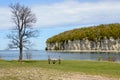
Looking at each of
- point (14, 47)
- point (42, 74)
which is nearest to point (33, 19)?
point (14, 47)

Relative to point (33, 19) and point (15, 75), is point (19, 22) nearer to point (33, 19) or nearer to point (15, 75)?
point (33, 19)

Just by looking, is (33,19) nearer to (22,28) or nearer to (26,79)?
(22,28)

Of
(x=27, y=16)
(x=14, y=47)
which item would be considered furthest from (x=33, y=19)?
(x=14, y=47)

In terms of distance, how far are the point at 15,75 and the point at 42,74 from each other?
2566mm

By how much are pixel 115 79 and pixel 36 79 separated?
6.86 m

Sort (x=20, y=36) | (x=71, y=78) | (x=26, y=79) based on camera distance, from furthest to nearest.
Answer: (x=20, y=36) → (x=71, y=78) → (x=26, y=79)

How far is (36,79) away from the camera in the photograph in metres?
30.4

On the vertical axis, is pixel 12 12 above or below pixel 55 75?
above

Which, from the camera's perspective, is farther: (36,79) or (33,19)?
(33,19)

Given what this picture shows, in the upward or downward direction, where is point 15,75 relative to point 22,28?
downward

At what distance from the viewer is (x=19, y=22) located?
65500 mm

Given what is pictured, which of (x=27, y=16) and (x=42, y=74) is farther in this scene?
(x=27, y=16)

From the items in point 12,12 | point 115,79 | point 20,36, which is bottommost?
point 115,79

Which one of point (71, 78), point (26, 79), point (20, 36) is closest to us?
point (26, 79)
